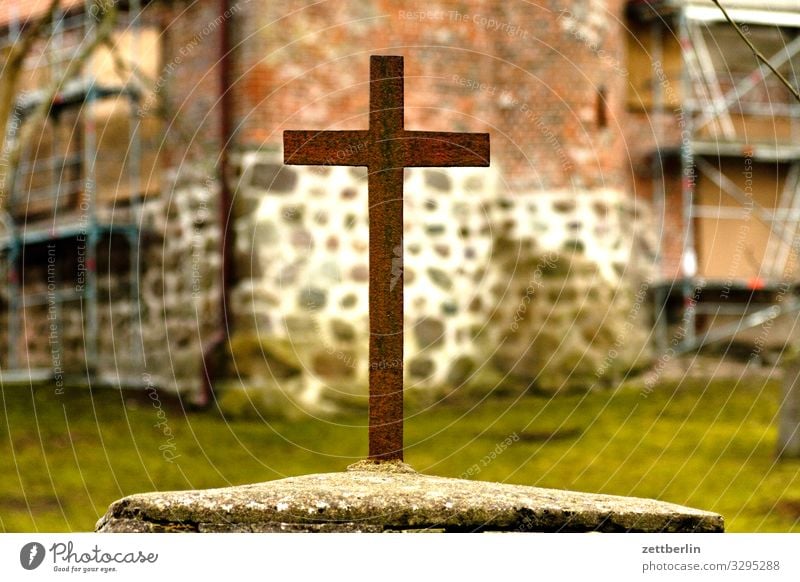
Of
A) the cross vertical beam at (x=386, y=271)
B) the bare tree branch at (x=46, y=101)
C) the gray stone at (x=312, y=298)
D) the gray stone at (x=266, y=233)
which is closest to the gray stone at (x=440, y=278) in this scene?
the gray stone at (x=312, y=298)

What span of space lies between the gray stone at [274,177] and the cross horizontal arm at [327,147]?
25.7ft

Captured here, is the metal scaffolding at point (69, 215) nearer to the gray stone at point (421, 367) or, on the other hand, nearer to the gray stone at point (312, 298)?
the gray stone at point (312, 298)

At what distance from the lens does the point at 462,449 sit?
10.9 metres

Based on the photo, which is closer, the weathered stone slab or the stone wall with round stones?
the weathered stone slab

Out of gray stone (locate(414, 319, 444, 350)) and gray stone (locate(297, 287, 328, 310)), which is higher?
gray stone (locate(297, 287, 328, 310))

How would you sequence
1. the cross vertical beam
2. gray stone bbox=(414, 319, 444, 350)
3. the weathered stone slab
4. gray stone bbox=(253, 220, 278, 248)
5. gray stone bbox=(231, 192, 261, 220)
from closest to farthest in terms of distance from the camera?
the weathered stone slab < the cross vertical beam < gray stone bbox=(253, 220, 278, 248) < gray stone bbox=(231, 192, 261, 220) < gray stone bbox=(414, 319, 444, 350)

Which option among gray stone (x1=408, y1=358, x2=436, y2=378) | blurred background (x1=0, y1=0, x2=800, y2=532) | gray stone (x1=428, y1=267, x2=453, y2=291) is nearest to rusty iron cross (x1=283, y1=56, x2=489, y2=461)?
blurred background (x1=0, y1=0, x2=800, y2=532)

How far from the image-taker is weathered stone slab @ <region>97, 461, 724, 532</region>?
3.95 metres

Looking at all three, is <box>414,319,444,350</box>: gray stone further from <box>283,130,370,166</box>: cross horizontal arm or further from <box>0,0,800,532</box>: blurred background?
<box>283,130,370,166</box>: cross horizontal arm

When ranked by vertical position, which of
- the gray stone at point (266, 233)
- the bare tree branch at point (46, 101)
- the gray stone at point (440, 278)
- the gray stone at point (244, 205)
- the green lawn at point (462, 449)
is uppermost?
the bare tree branch at point (46, 101)

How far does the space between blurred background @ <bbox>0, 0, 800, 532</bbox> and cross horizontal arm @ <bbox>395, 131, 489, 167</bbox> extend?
5450mm

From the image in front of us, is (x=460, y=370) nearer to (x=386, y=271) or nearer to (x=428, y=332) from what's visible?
(x=428, y=332)

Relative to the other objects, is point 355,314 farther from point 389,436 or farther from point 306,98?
point 389,436

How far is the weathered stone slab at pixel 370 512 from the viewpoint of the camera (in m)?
3.95
